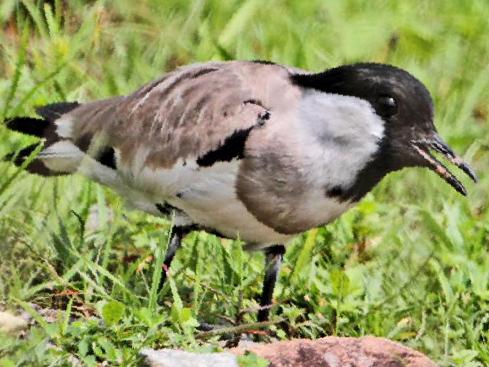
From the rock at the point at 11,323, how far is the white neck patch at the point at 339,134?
1.09m

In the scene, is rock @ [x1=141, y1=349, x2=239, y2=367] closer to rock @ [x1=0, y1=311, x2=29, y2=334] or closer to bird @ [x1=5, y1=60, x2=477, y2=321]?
rock @ [x1=0, y1=311, x2=29, y2=334]

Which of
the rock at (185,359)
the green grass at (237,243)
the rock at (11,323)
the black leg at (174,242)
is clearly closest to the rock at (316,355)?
the rock at (185,359)

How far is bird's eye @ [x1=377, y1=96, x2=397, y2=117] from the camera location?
4504mm

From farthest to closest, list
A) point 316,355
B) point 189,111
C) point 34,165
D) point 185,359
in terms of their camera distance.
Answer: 1. point 34,165
2. point 189,111
3. point 316,355
4. point 185,359

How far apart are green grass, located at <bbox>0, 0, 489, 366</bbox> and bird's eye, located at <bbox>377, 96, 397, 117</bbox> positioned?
69 cm

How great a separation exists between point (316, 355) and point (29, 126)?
1.81 metres

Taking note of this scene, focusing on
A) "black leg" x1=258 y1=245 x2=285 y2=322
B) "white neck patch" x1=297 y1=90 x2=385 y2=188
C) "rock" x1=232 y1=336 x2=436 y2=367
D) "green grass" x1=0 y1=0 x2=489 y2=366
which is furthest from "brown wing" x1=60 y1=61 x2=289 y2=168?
"rock" x1=232 y1=336 x2=436 y2=367

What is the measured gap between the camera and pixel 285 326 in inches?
192

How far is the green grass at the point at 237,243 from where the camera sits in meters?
4.49

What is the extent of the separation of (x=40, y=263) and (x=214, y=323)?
660 mm

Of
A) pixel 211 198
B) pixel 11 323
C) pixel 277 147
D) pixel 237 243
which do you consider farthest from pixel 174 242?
pixel 11 323

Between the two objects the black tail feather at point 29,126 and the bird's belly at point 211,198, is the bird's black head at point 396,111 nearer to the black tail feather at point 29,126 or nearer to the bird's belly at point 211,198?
the bird's belly at point 211,198

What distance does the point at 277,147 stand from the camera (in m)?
4.45

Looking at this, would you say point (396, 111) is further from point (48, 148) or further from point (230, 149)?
point (48, 148)
